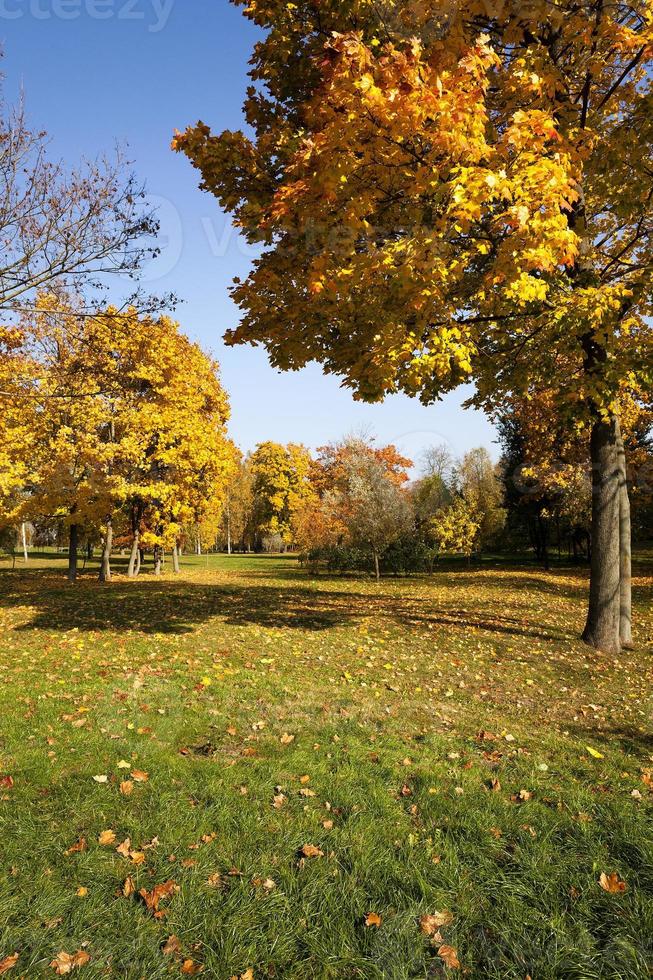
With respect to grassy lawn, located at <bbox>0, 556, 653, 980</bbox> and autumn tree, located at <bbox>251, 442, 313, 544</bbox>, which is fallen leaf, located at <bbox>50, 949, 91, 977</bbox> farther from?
autumn tree, located at <bbox>251, 442, 313, 544</bbox>

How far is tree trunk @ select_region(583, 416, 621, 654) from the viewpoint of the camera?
9219 millimetres

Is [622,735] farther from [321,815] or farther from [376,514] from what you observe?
[376,514]

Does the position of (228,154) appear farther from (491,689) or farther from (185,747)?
(491,689)

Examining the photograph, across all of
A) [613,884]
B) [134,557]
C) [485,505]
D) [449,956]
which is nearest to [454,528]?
[485,505]

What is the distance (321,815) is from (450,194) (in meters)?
5.88

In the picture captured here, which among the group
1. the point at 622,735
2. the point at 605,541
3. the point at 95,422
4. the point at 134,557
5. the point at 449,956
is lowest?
the point at 622,735

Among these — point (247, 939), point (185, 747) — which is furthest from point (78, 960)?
point (185, 747)

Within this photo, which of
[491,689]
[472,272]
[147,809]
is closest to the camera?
[147,809]

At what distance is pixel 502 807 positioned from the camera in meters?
4.07

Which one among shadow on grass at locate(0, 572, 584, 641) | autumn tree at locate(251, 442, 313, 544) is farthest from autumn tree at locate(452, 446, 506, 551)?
shadow on grass at locate(0, 572, 584, 641)

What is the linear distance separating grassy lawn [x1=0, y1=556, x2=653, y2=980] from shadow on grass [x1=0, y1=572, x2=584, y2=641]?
2.48 metres

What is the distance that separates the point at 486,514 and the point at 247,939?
118 ft

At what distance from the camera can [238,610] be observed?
1270 centimetres

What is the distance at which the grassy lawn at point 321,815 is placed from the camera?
109 inches
